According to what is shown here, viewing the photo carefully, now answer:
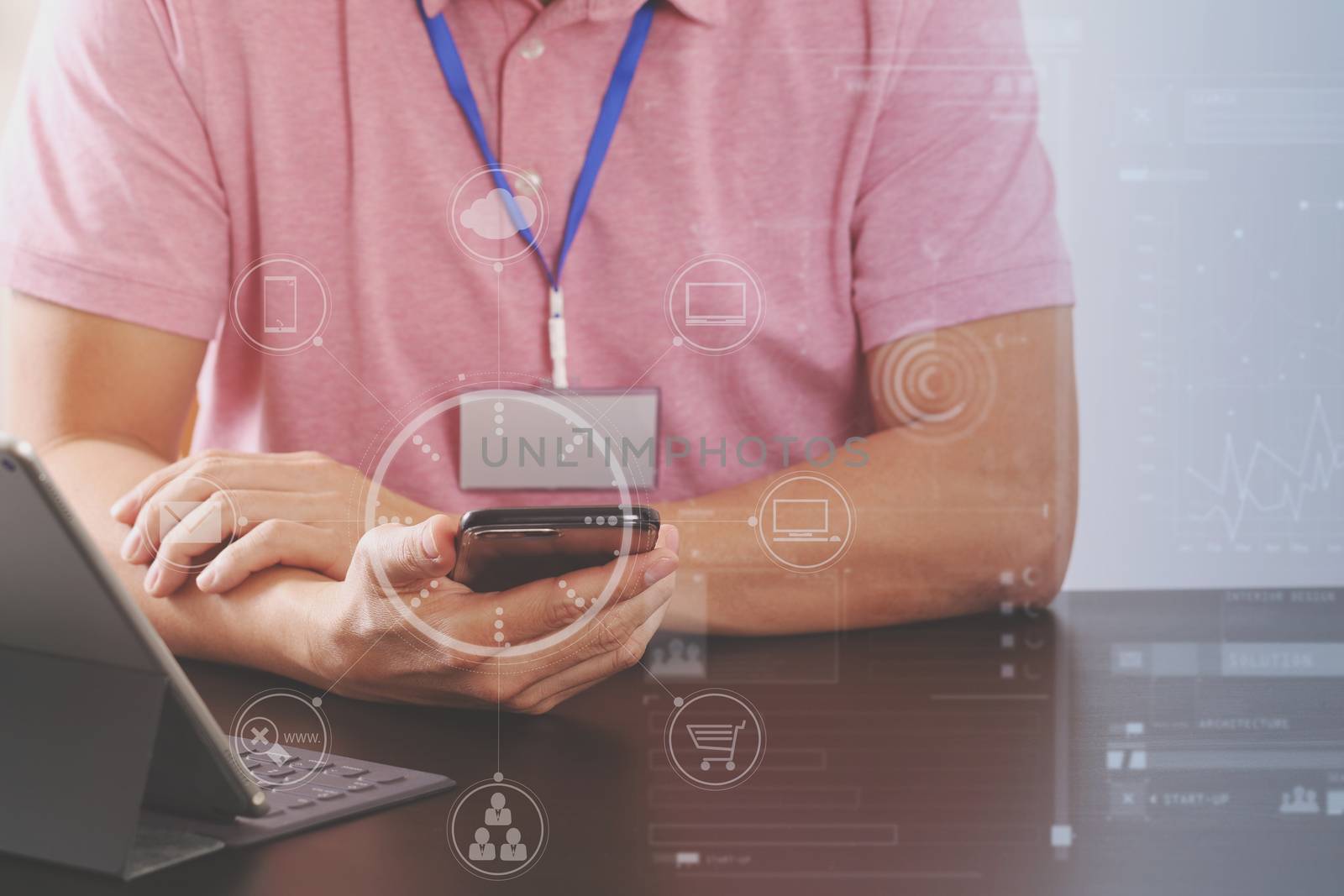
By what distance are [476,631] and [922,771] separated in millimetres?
211

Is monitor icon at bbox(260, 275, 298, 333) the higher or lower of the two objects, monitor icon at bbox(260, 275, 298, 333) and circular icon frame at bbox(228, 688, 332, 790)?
the higher

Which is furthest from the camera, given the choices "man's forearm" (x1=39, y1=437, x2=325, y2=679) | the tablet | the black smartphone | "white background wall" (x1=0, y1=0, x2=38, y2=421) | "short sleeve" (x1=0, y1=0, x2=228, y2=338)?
"white background wall" (x1=0, y1=0, x2=38, y2=421)

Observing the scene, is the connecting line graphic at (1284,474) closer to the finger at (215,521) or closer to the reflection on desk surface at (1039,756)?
the reflection on desk surface at (1039,756)

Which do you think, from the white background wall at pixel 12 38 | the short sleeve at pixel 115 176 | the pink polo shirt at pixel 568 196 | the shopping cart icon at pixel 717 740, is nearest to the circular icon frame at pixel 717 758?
the shopping cart icon at pixel 717 740

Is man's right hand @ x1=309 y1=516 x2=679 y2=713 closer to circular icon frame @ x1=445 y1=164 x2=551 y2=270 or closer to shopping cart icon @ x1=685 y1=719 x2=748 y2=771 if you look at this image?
shopping cart icon @ x1=685 y1=719 x2=748 y2=771

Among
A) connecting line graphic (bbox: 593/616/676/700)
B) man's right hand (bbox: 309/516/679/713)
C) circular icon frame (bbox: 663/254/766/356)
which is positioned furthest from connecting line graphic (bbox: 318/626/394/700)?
circular icon frame (bbox: 663/254/766/356)

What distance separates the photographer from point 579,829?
40cm

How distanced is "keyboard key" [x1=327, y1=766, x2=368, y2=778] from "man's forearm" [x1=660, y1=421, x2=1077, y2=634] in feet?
0.52

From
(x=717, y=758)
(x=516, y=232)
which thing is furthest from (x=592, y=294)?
(x=717, y=758)

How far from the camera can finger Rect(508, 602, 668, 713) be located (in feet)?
1.65

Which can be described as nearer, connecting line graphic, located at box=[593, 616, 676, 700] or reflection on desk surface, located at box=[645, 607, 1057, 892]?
reflection on desk surface, located at box=[645, 607, 1057, 892]

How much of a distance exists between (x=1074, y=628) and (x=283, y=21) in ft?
1.86

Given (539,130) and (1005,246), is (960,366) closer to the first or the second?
(1005,246)

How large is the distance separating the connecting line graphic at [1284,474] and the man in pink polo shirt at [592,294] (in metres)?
0.07
